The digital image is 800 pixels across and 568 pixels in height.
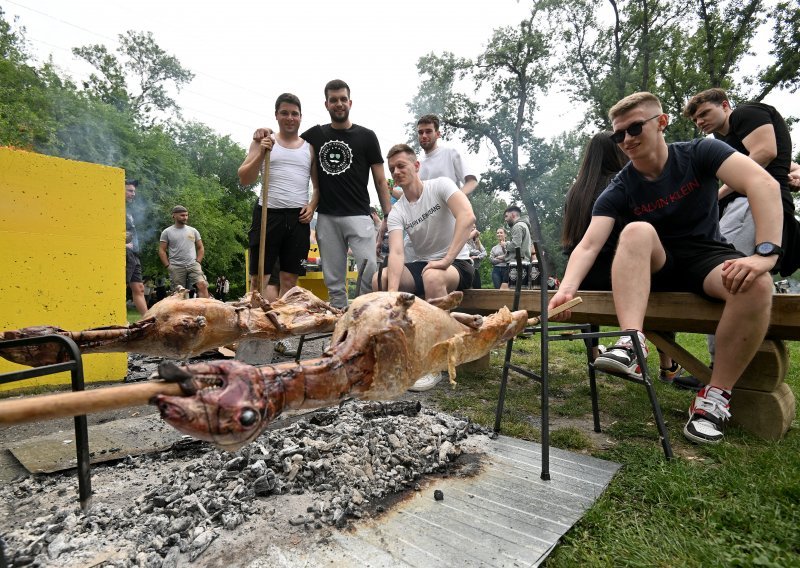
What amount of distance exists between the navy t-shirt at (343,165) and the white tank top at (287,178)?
196 millimetres

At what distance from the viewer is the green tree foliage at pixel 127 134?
17.3 meters

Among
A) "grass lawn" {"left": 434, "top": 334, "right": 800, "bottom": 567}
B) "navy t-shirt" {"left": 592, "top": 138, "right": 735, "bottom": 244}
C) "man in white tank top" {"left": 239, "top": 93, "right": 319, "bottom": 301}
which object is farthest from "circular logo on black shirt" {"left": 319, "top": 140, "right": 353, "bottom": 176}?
"navy t-shirt" {"left": 592, "top": 138, "right": 735, "bottom": 244}

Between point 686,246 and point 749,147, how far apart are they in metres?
1.31

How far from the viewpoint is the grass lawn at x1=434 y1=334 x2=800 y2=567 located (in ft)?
5.19

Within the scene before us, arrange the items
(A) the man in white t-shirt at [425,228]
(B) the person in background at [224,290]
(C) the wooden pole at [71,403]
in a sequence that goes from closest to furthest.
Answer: (C) the wooden pole at [71,403]
(A) the man in white t-shirt at [425,228]
(B) the person in background at [224,290]

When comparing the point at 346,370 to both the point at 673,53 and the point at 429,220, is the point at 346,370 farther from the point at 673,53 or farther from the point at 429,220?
the point at 673,53

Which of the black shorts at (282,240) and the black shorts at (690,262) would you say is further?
the black shorts at (282,240)

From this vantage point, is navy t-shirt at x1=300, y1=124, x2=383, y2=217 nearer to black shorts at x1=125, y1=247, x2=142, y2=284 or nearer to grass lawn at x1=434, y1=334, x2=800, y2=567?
grass lawn at x1=434, y1=334, x2=800, y2=567

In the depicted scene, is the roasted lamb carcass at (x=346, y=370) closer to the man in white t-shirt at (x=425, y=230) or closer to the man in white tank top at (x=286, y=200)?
the man in white t-shirt at (x=425, y=230)

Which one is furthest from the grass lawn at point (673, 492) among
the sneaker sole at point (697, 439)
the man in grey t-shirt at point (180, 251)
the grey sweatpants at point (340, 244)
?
the man in grey t-shirt at point (180, 251)

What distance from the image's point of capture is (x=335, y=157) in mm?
4527

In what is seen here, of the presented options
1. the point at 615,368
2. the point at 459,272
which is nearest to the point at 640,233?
the point at 615,368

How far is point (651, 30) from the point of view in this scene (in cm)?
1614

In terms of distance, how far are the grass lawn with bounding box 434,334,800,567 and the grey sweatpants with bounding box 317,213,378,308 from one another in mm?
1677
